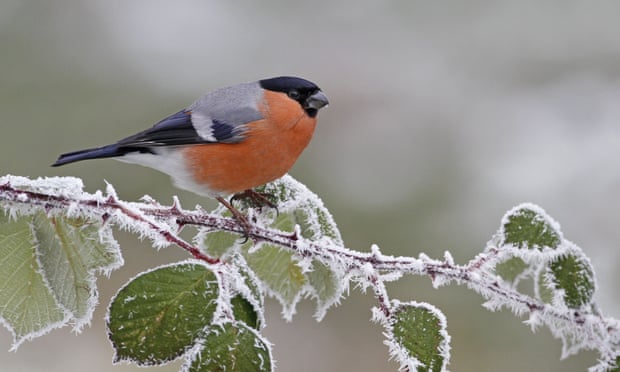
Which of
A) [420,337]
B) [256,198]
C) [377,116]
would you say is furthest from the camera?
[377,116]

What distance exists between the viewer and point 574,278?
141 centimetres

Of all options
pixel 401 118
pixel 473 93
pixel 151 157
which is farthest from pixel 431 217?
pixel 151 157

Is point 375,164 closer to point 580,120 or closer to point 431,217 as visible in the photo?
point 431,217

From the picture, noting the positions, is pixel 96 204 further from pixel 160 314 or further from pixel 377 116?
pixel 377 116

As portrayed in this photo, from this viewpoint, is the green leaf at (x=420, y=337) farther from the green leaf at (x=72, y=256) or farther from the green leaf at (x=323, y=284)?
the green leaf at (x=72, y=256)

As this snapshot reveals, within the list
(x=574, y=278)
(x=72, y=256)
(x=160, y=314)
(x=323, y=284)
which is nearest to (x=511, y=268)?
(x=574, y=278)

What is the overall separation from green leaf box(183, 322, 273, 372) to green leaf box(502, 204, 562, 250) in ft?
1.86

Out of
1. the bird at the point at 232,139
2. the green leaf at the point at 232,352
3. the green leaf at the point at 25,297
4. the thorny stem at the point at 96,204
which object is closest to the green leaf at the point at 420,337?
the green leaf at the point at 232,352

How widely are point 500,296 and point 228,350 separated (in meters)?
0.53

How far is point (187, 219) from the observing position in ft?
4.62

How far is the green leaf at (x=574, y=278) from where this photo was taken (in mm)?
1406

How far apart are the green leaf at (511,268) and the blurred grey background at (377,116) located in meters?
2.34

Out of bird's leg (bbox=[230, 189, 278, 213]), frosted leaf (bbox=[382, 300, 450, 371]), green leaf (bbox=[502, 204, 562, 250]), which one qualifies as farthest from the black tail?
green leaf (bbox=[502, 204, 562, 250])

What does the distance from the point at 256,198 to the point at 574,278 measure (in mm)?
816
